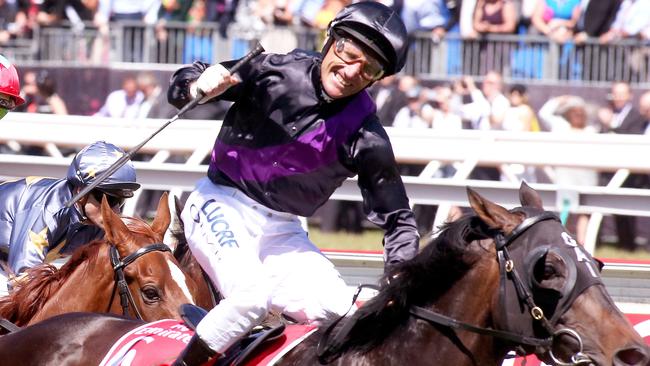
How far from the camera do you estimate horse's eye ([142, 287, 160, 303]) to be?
5199mm

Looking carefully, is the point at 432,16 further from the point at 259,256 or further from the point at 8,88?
the point at 259,256

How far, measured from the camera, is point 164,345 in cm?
430

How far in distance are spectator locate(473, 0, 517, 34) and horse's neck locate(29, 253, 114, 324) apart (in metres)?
8.74

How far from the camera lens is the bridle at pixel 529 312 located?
3461mm

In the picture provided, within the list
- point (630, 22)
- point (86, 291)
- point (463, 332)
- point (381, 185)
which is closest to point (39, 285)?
point (86, 291)

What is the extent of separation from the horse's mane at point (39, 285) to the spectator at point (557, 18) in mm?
8463

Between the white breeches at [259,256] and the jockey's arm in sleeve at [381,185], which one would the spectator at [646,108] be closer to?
the jockey's arm in sleeve at [381,185]

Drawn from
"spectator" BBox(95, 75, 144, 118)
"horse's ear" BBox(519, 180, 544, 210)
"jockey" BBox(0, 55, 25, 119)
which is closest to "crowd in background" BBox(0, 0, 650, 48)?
"spectator" BBox(95, 75, 144, 118)

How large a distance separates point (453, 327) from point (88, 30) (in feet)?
40.1

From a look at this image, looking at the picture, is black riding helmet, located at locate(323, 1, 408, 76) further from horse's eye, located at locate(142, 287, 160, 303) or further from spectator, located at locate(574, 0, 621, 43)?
spectator, located at locate(574, 0, 621, 43)

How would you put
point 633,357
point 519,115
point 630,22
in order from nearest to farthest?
point 633,357
point 519,115
point 630,22

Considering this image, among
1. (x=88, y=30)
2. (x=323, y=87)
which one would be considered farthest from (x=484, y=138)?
(x=88, y=30)

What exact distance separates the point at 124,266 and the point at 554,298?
2.32 metres

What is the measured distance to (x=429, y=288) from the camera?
378 cm
